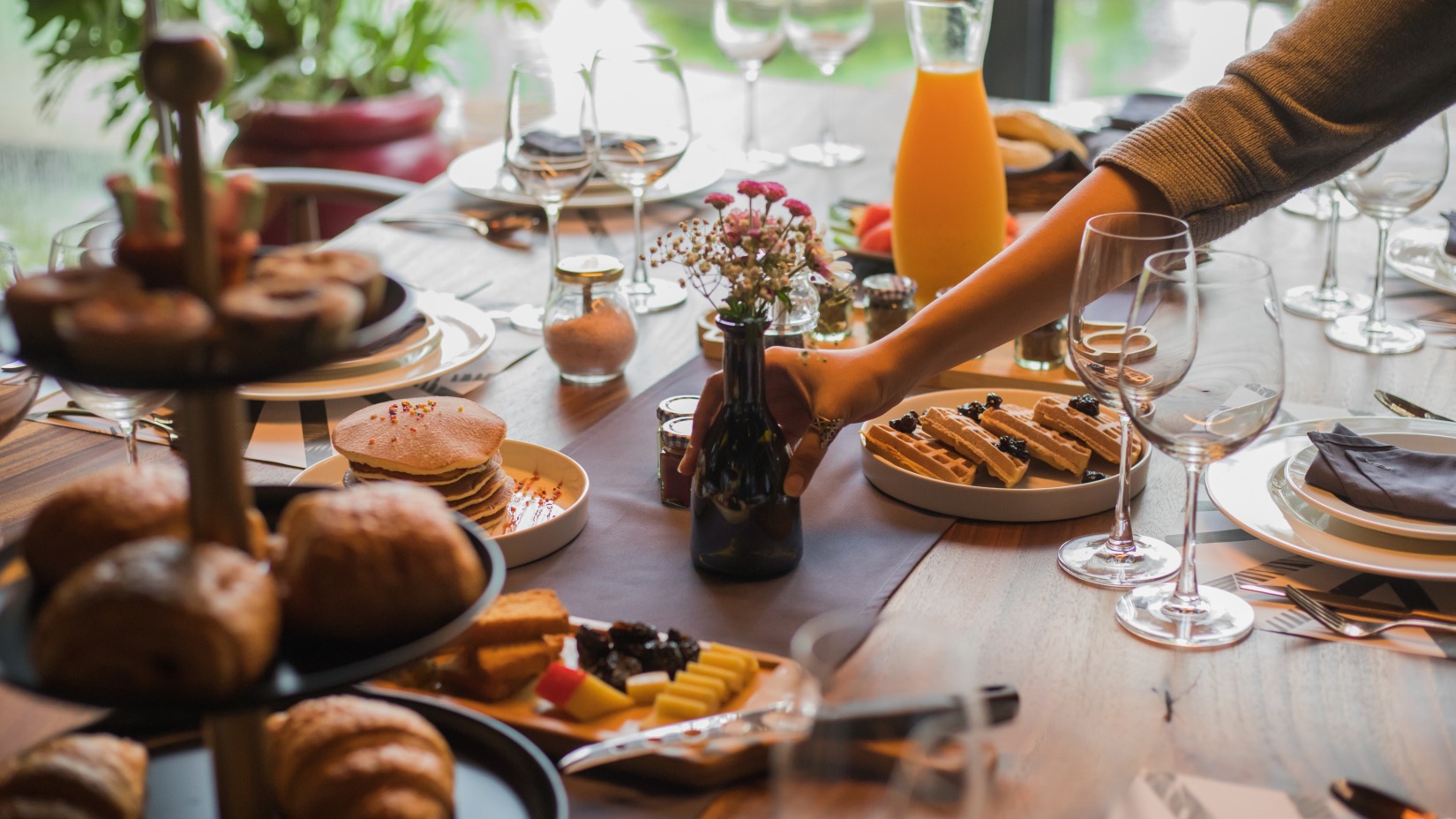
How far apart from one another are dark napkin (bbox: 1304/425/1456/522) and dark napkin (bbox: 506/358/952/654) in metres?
0.36

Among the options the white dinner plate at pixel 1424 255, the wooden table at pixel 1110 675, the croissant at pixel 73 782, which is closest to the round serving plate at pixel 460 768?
the croissant at pixel 73 782

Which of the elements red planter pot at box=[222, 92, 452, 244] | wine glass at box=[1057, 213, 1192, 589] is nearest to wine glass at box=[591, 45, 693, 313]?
wine glass at box=[1057, 213, 1192, 589]

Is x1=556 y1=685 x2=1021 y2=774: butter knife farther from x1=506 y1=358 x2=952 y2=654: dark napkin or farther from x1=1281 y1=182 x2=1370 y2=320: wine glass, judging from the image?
x1=1281 y1=182 x2=1370 y2=320: wine glass

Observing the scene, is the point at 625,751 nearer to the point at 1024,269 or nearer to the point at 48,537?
the point at 48,537

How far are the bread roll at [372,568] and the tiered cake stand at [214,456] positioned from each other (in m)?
0.01

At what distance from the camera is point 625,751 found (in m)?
0.86

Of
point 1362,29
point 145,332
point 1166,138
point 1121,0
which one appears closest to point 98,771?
point 145,332

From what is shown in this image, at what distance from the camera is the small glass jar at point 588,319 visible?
162 centimetres

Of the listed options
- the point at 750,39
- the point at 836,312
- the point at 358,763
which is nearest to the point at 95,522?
the point at 358,763

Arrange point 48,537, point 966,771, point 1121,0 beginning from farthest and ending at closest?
point 1121,0, point 48,537, point 966,771

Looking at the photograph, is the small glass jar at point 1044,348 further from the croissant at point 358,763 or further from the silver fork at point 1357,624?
the croissant at point 358,763

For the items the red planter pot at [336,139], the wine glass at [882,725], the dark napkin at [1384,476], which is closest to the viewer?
the wine glass at [882,725]

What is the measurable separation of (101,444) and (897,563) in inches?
34.8

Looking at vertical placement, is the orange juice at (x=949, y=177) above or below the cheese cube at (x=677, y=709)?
above
